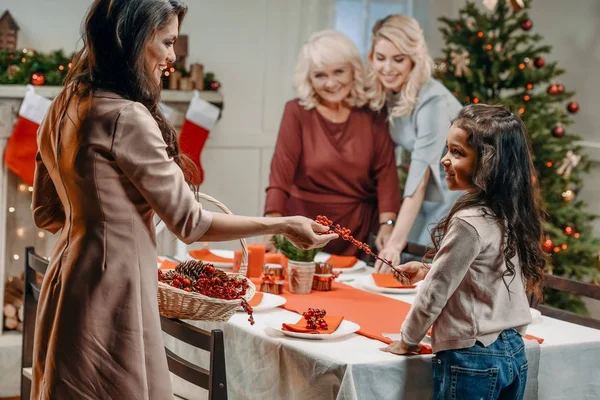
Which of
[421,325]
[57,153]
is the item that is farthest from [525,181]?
[57,153]

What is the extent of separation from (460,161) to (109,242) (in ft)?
3.10

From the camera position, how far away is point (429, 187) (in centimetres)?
381

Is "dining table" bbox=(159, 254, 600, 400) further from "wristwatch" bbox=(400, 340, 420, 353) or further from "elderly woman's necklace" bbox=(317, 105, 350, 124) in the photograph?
"elderly woman's necklace" bbox=(317, 105, 350, 124)

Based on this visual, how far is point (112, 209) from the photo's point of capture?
172 centimetres

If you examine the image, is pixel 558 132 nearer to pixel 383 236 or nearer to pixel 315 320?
pixel 383 236

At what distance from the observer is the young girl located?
6.94 ft

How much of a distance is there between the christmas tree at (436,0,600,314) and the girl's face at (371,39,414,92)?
0.76 meters

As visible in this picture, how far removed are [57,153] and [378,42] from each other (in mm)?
2274

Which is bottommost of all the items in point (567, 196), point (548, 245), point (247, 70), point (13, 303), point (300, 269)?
point (13, 303)

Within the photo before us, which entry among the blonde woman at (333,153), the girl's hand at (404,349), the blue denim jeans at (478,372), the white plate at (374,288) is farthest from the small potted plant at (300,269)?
the blonde woman at (333,153)

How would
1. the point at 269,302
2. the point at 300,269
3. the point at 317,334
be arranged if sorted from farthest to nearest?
the point at 300,269, the point at 269,302, the point at 317,334

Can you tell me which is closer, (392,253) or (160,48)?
(160,48)

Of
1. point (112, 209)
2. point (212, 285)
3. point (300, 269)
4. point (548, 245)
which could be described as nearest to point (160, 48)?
point (112, 209)

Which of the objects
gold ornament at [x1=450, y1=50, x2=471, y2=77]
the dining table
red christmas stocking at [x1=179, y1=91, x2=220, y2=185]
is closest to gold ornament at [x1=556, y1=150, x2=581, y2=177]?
gold ornament at [x1=450, y1=50, x2=471, y2=77]
